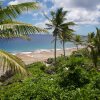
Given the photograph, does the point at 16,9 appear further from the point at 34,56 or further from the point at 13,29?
the point at 34,56

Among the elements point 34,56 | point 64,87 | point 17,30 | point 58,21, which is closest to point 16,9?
point 17,30

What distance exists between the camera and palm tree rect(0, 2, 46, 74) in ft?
34.1

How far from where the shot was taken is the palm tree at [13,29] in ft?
34.1

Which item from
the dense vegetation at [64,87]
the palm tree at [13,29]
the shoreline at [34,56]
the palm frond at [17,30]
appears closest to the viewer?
the palm tree at [13,29]

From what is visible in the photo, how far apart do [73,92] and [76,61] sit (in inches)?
168

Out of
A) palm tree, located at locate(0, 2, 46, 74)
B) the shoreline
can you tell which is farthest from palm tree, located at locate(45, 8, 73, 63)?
palm tree, located at locate(0, 2, 46, 74)

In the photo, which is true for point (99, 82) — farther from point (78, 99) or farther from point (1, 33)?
point (1, 33)

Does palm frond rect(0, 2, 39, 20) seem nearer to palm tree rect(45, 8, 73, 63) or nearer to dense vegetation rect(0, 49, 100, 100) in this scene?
dense vegetation rect(0, 49, 100, 100)

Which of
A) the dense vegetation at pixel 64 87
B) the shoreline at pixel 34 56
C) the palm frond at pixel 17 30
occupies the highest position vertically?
the palm frond at pixel 17 30

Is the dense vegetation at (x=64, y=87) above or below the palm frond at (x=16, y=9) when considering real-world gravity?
below

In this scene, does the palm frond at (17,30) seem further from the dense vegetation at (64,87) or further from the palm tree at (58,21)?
the palm tree at (58,21)

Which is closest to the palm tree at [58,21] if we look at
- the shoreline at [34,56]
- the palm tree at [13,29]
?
the shoreline at [34,56]

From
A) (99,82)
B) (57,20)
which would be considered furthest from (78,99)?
(57,20)

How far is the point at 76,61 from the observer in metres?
19.7
